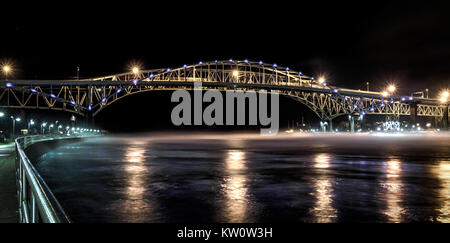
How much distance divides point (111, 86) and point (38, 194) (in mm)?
95478

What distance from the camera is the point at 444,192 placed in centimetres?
1392

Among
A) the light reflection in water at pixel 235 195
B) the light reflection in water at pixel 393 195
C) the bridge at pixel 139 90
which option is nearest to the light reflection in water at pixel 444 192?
the light reflection in water at pixel 393 195

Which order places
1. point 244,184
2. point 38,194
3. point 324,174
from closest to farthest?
point 38,194 < point 244,184 < point 324,174

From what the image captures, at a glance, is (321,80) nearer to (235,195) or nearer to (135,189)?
(135,189)

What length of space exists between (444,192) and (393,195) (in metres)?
1.71

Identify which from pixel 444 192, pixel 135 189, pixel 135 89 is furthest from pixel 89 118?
pixel 444 192

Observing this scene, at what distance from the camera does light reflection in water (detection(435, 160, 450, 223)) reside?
33.7 feet

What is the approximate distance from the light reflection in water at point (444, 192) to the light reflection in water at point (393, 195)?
85 centimetres

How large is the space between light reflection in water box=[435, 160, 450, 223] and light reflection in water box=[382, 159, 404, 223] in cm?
85
